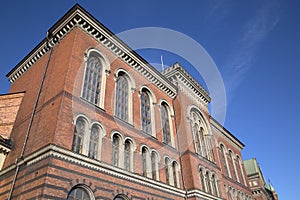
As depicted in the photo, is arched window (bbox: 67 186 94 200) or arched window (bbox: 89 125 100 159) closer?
arched window (bbox: 67 186 94 200)

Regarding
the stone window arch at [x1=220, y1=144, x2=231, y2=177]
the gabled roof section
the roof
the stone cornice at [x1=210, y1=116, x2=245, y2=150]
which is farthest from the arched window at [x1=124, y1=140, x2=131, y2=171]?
the roof

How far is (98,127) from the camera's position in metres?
13.9

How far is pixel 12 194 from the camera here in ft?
38.0

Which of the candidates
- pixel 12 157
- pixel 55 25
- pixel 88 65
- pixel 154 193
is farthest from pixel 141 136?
pixel 55 25

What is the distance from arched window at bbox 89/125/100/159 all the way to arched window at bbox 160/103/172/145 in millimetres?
7786

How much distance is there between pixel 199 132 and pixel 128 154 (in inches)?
455

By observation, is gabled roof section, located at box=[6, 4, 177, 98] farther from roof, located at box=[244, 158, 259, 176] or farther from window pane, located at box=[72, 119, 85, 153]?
roof, located at box=[244, 158, 259, 176]

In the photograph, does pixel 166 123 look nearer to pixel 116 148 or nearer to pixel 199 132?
pixel 199 132

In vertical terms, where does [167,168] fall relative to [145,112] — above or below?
below

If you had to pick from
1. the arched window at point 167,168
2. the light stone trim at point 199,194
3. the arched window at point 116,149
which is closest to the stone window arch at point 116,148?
the arched window at point 116,149

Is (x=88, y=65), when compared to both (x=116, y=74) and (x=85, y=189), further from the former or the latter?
(x=85, y=189)

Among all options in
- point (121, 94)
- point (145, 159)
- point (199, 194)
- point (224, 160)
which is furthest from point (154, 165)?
point (224, 160)

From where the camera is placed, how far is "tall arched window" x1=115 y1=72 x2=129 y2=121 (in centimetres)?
1662

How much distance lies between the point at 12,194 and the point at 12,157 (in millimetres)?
2793
